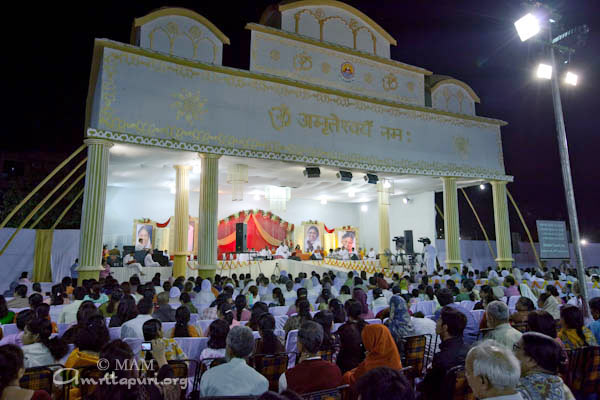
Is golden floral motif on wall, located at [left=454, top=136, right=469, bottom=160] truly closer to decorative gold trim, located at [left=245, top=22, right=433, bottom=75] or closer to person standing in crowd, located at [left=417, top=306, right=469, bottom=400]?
decorative gold trim, located at [left=245, top=22, right=433, bottom=75]

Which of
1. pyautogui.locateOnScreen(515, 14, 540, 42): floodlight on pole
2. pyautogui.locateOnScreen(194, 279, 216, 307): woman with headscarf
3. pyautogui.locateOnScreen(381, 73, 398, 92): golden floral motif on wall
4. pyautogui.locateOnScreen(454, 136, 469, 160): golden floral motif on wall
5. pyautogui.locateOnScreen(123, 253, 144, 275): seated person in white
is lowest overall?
pyautogui.locateOnScreen(194, 279, 216, 307): woman with headscarf

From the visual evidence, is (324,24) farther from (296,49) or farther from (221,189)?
(221,189)

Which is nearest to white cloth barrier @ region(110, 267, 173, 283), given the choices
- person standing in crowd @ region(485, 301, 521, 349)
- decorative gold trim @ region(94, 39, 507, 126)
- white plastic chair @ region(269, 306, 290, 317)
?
decorative gold trim @ region(94, 39, 507, 126)

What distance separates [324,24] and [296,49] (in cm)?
152

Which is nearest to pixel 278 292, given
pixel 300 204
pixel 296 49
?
pixel 296 49

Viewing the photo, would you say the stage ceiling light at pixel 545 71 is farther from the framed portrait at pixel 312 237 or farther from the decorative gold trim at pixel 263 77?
the framed portrait at pixel 312 237

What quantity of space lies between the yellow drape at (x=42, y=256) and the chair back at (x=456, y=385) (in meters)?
13.4

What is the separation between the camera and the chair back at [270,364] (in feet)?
10.3

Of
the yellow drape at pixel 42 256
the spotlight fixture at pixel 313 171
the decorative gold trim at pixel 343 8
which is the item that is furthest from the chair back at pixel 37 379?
the yellow drape at pixel 42 256

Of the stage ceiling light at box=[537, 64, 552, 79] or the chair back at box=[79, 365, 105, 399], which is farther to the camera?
the stage ceiling light at box=[537, 64, 552, 79]

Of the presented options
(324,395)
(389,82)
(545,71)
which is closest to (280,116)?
(389,82)

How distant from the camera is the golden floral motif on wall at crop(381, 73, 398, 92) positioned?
1292cm

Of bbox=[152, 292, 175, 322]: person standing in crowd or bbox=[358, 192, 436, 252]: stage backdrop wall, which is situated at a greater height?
bbox=[358, 192, 436, 252]: stage backdrop wall

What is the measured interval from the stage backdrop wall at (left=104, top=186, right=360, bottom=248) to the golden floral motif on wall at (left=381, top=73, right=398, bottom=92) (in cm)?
811
